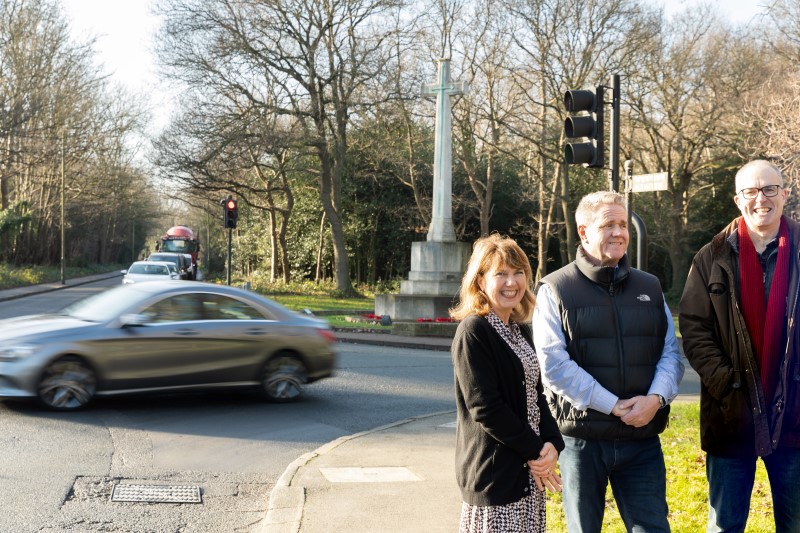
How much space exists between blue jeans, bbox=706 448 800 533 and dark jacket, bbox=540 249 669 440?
14.7 inches

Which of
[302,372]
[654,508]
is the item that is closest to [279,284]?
[302,372]

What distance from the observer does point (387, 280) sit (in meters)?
44.8

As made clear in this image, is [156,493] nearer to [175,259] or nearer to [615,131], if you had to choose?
[615,131]

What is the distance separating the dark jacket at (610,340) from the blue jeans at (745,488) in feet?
1.22

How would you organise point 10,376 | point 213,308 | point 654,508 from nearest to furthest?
point 654,508 < point 10,376 < point 213,308


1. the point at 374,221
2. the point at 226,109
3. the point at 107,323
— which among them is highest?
A: the point at 226,109

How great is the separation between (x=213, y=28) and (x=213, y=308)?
24.7 metres

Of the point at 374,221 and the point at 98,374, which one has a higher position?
the point at 374,221

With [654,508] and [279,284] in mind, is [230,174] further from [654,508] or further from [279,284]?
[654,508]

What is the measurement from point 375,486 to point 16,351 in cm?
481

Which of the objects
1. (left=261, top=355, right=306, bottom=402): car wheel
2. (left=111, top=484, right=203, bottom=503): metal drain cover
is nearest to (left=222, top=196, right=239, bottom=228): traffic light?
(left=261, top=355, right=306, bottom=402): car wheel

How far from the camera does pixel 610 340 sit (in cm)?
391

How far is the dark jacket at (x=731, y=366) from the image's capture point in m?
3.84

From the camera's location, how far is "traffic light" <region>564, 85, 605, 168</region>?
9.06m
